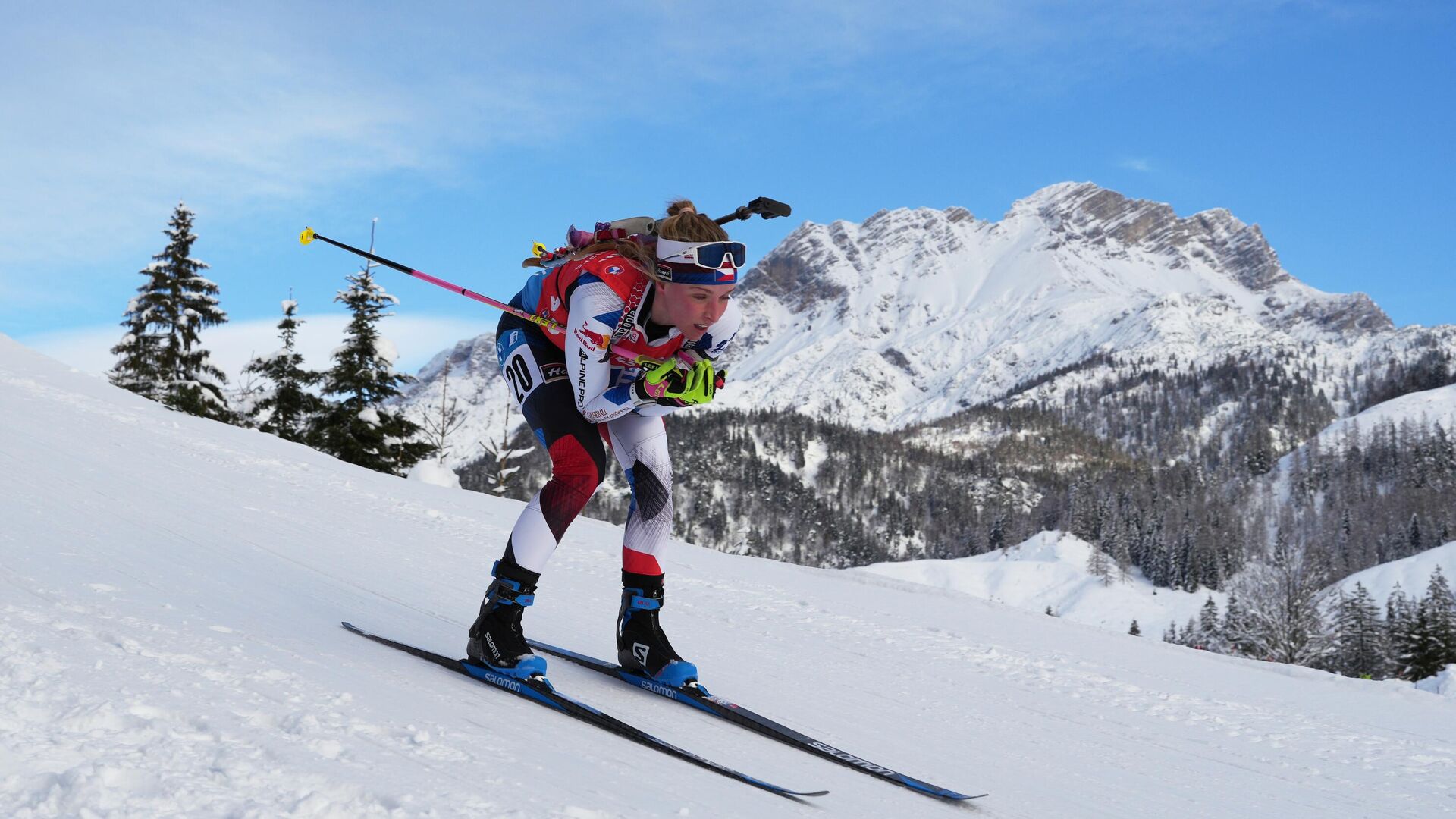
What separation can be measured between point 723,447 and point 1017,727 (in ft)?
576

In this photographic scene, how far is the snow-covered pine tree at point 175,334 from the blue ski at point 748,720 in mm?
30519

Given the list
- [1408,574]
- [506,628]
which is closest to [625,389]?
[506,628]

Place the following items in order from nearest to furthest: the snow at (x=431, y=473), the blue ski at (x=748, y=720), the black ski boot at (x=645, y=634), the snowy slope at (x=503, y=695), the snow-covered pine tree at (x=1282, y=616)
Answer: the snowy slope at (x=503, y=695) → the blue ski at (x=748, y=720) → the black ski boot at (x=645, y=634) → the snow at (x=431, y=473) → the snow-covered pine tree at (x=1282, y=616)

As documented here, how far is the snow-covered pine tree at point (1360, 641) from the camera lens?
2245 inches

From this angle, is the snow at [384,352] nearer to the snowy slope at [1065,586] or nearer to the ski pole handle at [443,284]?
the ski pole handle at [443,284]

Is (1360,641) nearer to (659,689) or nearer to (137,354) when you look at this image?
(137,354)

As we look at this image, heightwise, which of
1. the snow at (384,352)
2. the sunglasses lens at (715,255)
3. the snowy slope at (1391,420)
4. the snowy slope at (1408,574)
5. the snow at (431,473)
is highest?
the snowy slope at (1391,420)

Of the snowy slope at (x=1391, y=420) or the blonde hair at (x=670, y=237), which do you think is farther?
the snowy slope at (x=1391, y=420)

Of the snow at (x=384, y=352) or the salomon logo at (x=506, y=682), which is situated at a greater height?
the snow at (x=384, y=352)

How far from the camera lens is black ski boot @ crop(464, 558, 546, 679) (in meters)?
3.76

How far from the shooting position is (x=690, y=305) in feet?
13.0

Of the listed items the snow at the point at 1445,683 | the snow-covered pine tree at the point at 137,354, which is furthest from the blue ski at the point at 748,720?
the snow-covered pine tree at the point at 137,354

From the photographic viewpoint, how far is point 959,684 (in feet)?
18.6

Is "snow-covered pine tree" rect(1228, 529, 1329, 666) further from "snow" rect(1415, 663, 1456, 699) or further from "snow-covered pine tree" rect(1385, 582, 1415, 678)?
"snow" rect(1415, 663, 1456, 699)
